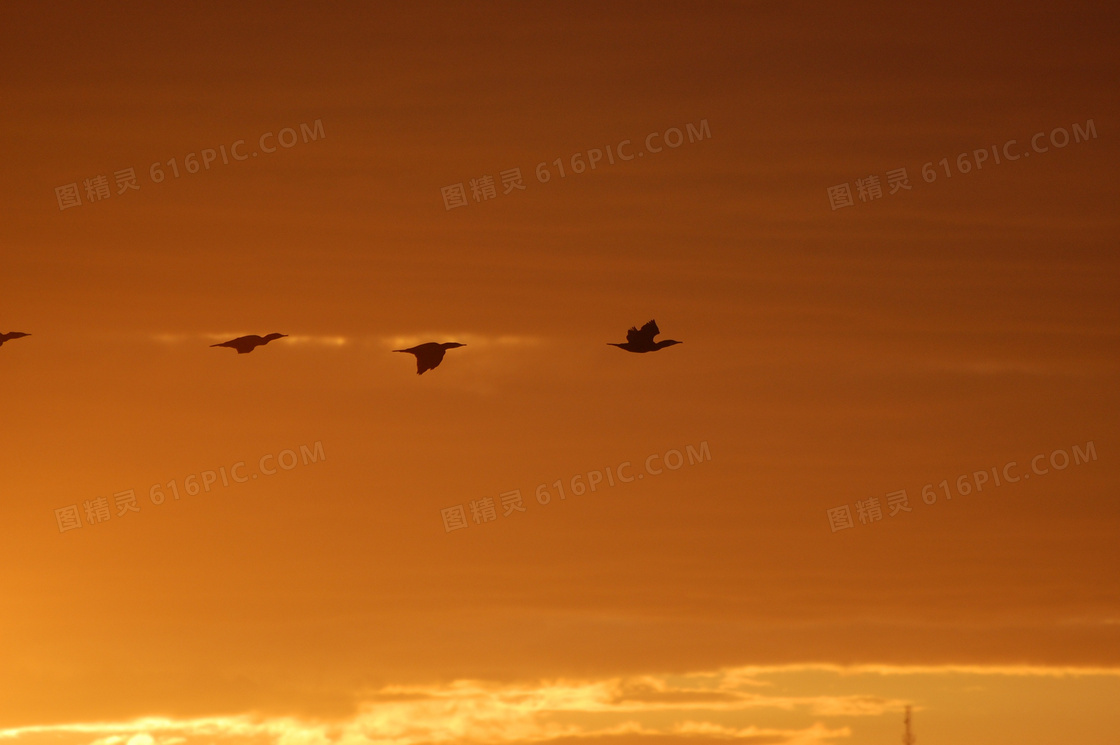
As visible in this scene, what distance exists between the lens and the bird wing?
194 ft

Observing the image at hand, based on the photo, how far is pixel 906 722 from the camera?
5054 inches

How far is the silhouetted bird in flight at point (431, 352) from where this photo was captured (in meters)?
58.4

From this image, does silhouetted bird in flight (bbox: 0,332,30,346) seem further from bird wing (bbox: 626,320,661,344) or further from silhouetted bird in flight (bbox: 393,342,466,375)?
bird wing (bbox: 626,320,661,344)

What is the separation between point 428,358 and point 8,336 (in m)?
12.5

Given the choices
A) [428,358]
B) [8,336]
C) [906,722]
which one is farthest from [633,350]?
[906,722]

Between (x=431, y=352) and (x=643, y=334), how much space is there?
21.6 feet

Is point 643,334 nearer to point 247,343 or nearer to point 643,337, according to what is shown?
point 643,337

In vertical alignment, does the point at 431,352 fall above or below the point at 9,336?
below

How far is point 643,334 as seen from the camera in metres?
59.3

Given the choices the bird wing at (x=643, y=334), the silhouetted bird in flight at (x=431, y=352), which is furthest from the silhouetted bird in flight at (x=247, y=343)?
the bird wing at (x=643, y=334)

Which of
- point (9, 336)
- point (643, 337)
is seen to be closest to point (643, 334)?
point (643, 337)

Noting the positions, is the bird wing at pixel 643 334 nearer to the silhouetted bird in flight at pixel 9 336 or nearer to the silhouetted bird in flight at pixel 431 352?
the silhouetted bird in flight at pixel 431 352

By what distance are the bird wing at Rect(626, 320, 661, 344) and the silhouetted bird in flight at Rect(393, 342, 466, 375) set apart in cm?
534

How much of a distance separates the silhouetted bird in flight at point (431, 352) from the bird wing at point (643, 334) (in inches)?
210
